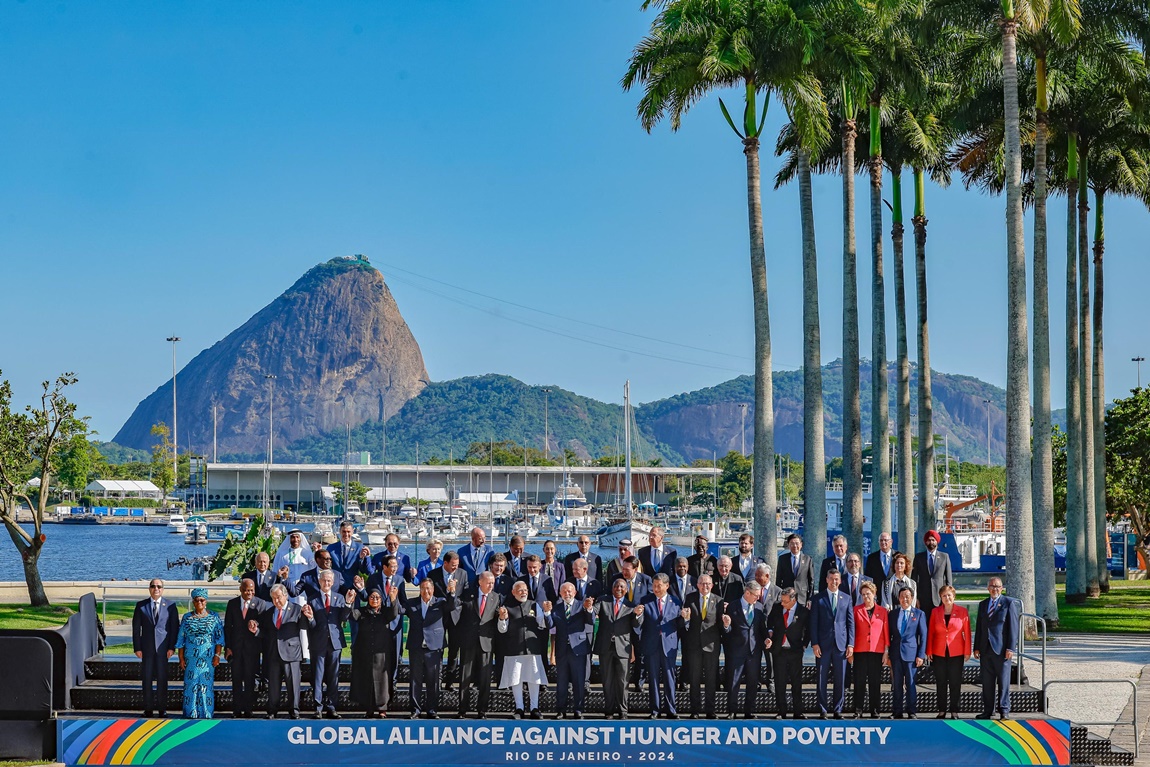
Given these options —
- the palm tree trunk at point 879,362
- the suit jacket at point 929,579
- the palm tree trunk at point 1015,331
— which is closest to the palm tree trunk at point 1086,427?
the palm tree trunk at point 879,362

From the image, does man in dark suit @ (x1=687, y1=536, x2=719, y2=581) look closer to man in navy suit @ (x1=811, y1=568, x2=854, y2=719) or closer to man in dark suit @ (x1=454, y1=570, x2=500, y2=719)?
man in navy suit @ (x1=811, y1=568, x2=854, y2=719)

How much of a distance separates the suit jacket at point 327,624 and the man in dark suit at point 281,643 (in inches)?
6.2

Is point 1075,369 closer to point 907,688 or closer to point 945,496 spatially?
point 907,688

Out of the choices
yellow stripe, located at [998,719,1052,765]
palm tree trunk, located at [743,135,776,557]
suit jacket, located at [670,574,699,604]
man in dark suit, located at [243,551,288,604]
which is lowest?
yellow stripe, located at [998,719,1052,765]

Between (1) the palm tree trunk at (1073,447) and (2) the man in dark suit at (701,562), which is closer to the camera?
(2) the man in dark suit at (701,562)

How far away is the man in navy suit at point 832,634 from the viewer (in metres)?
15.6

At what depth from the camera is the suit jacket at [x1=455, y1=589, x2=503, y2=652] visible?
15844 mm

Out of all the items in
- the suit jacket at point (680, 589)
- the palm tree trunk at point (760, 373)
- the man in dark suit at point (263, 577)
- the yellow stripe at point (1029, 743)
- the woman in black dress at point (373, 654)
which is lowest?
→ the yellow stripe at point (1029, 743)

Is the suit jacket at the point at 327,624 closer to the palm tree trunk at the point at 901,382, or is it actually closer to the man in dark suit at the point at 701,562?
the man in dark suit at the point at 701,562

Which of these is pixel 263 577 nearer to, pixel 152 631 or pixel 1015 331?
pixel 152 631

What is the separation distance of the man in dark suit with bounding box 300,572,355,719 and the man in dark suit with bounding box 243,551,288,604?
2.38 ft

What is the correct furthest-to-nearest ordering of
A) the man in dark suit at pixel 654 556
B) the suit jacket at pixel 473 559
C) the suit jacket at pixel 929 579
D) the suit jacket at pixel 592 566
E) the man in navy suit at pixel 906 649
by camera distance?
the suit jacket at pixel 473 559 → the man in dark suit at pixel 654 556 → the suit jacket at pixel 929 579 → the suit jacket at pixel 592 566 → the man in navy suit at pixel 906 649

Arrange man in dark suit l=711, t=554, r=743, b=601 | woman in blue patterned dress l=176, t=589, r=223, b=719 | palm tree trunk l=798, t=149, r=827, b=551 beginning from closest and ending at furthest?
woman in blue patterned dress l=176, t=589, r=223, b=719 < man in dark suit l=711, t=554, r=743, b=601 < palm tree trunk l=798, t=149, r=827, b=551

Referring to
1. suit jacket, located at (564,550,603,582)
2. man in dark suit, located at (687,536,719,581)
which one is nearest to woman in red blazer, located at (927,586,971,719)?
man in dark suit, located at (687,536,719,581)
